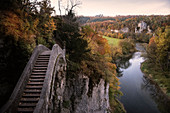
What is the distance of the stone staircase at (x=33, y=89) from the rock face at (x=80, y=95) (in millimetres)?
1815

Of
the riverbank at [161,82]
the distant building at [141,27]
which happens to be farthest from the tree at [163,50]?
the distant building at [141,27]

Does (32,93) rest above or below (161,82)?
above

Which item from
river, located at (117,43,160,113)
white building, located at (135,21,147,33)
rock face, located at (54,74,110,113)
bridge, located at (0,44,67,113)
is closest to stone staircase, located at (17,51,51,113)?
bridge, located at (0,44,67,113)

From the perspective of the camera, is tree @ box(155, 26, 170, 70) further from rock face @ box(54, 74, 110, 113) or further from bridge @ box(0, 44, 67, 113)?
bridge @ box(0, 44, 67, 113)

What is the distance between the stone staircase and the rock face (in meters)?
1.82

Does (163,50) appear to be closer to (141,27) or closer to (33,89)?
(33,89)

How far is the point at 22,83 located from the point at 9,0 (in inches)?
240

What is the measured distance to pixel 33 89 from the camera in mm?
6152

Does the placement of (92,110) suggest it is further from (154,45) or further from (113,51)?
(154,45)


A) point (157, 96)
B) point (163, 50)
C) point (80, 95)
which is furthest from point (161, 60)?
point (80, 95)

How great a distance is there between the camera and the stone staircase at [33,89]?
5343mm

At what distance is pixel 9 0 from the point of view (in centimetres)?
693

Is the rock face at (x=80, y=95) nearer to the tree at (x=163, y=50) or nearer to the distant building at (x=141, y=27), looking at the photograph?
the tree at (x=163, y=50)

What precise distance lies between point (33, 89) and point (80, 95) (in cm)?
562
